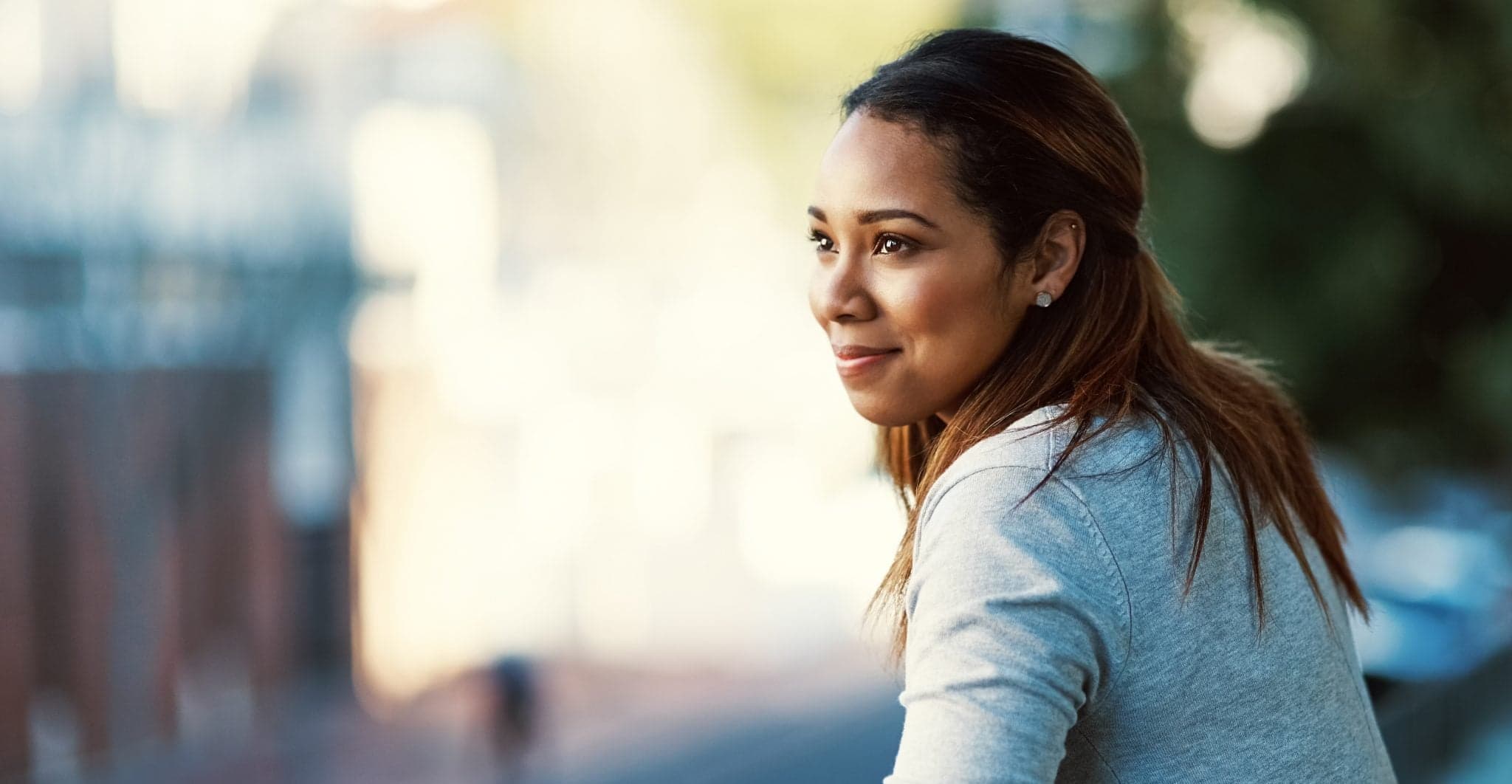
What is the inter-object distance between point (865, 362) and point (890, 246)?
0.14 m

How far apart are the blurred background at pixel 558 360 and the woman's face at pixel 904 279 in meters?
1.48

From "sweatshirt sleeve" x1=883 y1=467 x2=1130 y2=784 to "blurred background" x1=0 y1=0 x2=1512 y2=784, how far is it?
1.71 m

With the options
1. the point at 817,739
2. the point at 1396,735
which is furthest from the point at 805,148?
the point at 1396,735

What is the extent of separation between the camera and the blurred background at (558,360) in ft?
21.2

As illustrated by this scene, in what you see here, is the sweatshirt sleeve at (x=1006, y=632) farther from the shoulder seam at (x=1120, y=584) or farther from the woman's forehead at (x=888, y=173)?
the woman's forehead at (x=888, y=173)

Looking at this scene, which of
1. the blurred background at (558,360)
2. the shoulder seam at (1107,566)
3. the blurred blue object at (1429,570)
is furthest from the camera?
the blurred blue object at (1429,570)

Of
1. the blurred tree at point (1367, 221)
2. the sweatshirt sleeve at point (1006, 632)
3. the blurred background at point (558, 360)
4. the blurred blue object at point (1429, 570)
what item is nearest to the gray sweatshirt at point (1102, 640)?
the sweatshirt sleeve at point (1006, 632)

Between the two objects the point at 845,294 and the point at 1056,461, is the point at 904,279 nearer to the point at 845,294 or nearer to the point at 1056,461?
the point at 845,294

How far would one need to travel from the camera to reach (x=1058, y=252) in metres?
1.63

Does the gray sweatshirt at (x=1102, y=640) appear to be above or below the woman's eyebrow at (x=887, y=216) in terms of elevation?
below

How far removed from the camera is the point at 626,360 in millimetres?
21641

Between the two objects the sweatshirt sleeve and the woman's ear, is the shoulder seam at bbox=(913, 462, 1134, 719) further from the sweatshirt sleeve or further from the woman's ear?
the woman's ear

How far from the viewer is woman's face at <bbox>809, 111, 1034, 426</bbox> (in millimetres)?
1539

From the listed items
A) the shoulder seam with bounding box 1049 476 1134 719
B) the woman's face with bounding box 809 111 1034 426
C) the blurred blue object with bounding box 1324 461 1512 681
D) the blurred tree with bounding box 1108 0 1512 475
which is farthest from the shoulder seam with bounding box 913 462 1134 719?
the blurred blue object with bounding box 1324 461 1512 681
